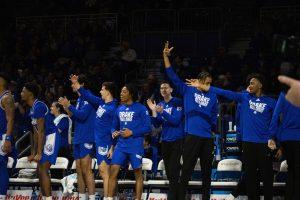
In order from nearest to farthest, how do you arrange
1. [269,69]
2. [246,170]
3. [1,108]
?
[246,170]
[1,108]
[269,69]

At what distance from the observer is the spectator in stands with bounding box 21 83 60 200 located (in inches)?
449

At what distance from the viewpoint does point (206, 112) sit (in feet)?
36.4

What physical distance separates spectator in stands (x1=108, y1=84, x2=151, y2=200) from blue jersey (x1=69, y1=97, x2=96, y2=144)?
696 mm

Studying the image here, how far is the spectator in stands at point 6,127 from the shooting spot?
11.0 metres

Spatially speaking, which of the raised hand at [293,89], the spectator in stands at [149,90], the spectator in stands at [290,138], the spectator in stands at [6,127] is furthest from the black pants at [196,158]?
the raised hand at [293,89]

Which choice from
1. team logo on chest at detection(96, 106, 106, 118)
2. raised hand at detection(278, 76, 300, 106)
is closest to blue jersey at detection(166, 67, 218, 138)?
team logo on chest at detection(96, 106, 106, 118)

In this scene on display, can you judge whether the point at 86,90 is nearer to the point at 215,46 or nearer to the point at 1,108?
the point at 1,108

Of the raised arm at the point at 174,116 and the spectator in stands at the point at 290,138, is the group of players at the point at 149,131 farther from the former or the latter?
the spectator in stands at the point at 290,138

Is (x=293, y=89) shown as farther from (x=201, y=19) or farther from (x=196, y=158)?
(x=201, y=19)

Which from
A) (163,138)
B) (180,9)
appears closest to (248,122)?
(163,138)

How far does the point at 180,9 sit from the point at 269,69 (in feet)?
16.0

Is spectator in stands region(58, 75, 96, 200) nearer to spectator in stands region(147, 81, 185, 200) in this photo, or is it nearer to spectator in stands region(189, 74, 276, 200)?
spectator in stands region(147, 81, 185, 200)

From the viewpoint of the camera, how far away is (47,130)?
39.2 feet

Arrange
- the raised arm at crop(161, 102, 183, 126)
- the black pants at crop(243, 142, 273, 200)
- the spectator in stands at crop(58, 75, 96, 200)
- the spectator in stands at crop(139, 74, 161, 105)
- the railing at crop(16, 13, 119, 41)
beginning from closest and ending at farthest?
the black pants at crop(243, 142, 273, 200), the raised arm at crop(161, 102, 183, 126), the spectator in stands at crop(58, 75, 96, 200), the spectator in stands at crop(139, 74, 161, 105), the railing at crop(16, 13, 119, 41)
